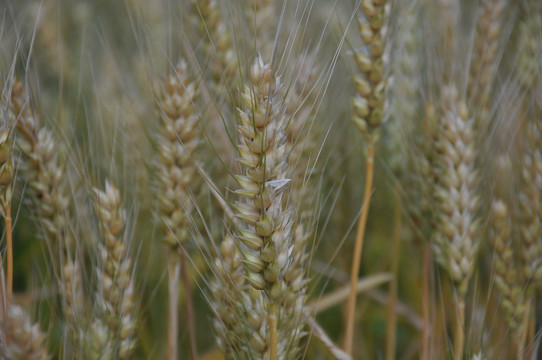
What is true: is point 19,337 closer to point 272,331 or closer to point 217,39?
point 272,331

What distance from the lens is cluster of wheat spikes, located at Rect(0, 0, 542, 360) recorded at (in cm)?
89

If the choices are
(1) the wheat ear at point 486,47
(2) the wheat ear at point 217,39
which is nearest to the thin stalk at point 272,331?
(2) the wheat ear at point 217,39

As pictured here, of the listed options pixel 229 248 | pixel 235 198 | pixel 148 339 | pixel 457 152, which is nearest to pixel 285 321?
pixel 229 248

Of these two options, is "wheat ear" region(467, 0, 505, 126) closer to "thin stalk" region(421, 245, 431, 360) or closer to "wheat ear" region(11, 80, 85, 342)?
"thin stalk" region(421, 245, 431, 360)

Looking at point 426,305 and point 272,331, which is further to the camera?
point 426,305

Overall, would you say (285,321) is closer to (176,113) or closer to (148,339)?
(176,113)

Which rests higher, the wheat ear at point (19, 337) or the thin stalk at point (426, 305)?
the wheat ear at point (19, 337)

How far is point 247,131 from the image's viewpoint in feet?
2.70

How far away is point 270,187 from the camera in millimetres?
812

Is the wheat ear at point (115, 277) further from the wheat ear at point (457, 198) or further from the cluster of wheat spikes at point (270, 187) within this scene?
the wheat ear at point (457, 198)

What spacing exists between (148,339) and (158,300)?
0.41 ft

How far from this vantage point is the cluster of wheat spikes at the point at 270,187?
0.89 meters

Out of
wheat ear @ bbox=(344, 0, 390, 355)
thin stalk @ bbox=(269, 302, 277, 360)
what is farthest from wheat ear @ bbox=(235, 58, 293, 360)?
wheat ear @ bbox=(344, 0, 390, 355)

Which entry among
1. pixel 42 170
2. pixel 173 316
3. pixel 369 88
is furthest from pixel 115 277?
pixel 369 88
